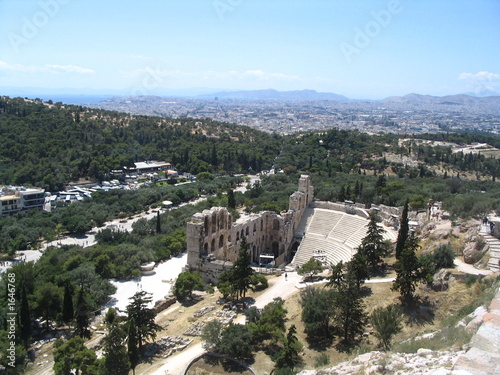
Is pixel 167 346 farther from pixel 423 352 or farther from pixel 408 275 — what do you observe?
pixel 423 352

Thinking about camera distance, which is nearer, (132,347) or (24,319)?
(132,347)

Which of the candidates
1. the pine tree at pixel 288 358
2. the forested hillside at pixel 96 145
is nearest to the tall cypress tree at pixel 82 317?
the pine tree at pixel 288 358

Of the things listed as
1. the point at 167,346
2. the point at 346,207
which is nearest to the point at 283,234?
the point at 346,207

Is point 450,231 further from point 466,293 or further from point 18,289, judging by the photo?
point 18,289

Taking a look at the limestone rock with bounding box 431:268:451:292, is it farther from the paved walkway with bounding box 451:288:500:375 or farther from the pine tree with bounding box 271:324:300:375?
the paved walkway with bounding box 451:288:500:375

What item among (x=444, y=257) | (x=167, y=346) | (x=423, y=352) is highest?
(x=423, y=352)

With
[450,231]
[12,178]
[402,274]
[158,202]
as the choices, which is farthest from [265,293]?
[12,178]

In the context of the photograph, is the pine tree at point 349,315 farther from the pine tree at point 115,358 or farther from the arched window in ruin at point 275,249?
the arched window in ruin at point 275,249
